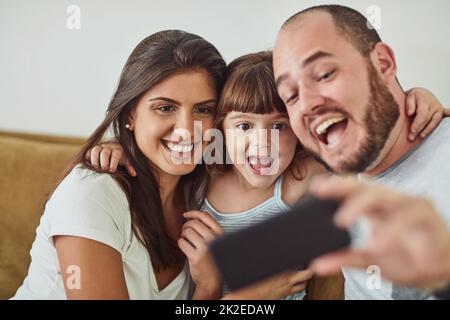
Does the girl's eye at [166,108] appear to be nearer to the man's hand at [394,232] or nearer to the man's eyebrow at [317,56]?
the man's eyebrow at [317,56]

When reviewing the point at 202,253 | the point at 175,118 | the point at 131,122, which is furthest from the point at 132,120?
the point at 202,253

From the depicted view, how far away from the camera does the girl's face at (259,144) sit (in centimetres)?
98

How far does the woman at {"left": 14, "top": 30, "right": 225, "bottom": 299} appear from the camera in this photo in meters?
0.89

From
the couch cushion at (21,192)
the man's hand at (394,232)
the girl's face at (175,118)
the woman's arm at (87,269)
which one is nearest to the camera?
the man's hand at (394,232)

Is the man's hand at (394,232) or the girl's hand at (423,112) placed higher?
the girl's hand at (423,112)

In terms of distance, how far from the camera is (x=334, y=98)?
89 cm

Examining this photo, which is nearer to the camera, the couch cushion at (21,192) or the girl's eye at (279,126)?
the girl's eye at (279,126)

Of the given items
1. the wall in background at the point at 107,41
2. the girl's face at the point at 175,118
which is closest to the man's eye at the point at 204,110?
the girl's face at the point at 175,118

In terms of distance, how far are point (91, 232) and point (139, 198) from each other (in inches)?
6.1

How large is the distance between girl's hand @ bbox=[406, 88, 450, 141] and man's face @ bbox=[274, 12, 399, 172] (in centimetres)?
4

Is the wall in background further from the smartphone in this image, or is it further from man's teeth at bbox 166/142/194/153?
the smartphone

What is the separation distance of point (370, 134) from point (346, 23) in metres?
0.24

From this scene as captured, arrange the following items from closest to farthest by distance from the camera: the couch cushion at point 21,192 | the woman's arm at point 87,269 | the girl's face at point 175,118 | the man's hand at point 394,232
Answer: the man's hand at point 394,232
the woman's arm at point 87,269
the girl's face at point 175,118
the couch cushion at point 21,192
